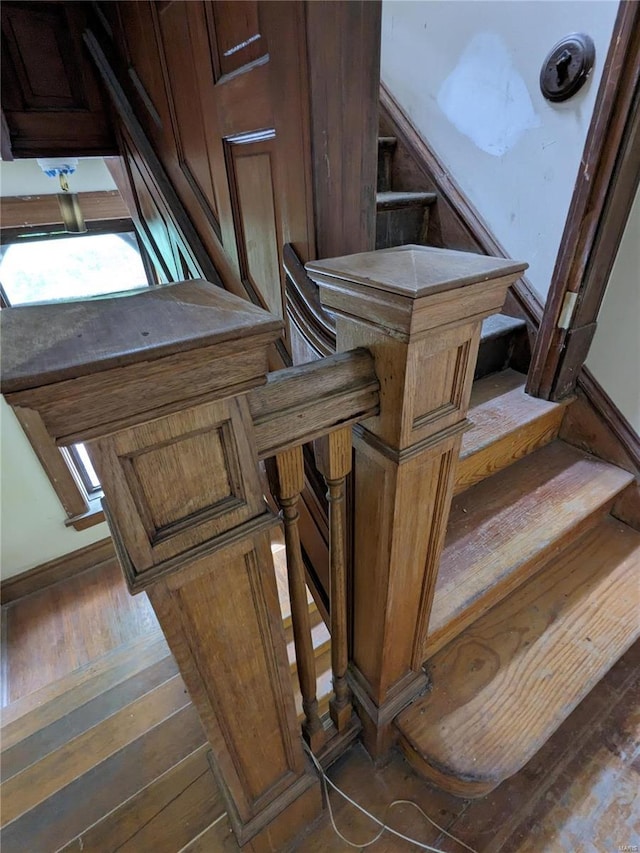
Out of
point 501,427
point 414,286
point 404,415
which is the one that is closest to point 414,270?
point 414,286

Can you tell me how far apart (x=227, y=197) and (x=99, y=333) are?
0.82 m

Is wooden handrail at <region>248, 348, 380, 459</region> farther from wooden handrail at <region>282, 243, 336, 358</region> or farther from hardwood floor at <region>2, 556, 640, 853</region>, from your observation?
hardwood floor at <region>2, 556, 640, 853</region>

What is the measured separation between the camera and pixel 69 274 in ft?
8.19

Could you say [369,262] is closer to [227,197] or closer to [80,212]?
[227,197]

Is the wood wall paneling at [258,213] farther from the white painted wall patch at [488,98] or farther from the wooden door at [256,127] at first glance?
the white painted wall patch at [488,98]

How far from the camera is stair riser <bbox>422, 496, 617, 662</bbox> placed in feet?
3.22

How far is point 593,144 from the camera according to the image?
1009mm

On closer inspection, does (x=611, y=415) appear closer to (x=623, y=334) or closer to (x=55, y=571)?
(x=623, y=334)

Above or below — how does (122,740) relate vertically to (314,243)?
below

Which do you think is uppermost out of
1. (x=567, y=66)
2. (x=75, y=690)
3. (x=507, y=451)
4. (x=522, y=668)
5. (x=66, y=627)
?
(x=567, y=66)

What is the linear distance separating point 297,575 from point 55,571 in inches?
107

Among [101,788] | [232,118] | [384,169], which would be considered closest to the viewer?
[232,118]

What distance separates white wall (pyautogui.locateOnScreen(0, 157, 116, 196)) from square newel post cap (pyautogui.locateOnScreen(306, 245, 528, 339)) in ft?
6.82

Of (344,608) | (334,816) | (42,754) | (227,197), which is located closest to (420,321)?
(344,608)
